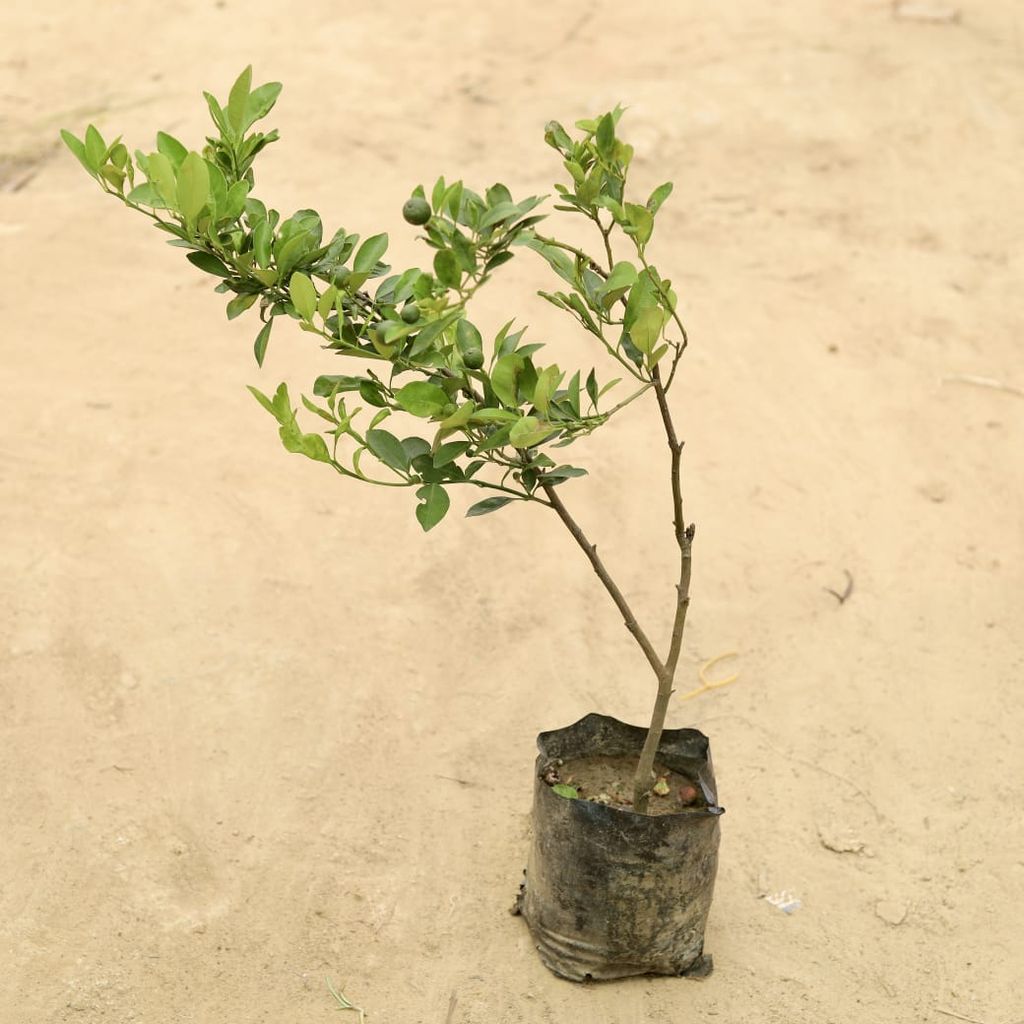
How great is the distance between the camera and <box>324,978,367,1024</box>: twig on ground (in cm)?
265

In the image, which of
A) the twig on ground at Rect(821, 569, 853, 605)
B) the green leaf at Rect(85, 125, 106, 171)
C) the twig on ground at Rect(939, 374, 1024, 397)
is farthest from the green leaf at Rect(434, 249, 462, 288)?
the twig on ground at Rect(939, 374, 1024, 397)

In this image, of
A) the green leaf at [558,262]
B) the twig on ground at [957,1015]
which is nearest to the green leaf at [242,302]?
the green leaf at [558,262]

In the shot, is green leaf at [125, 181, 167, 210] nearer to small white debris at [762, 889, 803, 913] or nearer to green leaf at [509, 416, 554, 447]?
green leaf at [509, 416, 554, 447]

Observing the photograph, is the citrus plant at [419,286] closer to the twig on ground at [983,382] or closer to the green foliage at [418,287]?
the green foliage at [418,287]

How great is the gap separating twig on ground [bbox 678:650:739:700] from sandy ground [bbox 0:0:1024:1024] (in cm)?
3

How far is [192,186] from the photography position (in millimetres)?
1918

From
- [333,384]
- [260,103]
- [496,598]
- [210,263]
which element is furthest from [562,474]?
[496,598]

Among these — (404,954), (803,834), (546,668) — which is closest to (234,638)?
(546,668)

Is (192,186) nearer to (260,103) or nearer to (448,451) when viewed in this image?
(260,103)

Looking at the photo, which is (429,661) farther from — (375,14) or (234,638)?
(375,14)

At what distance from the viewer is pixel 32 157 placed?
19.1 ft

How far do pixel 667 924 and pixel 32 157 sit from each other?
4733 millimetres

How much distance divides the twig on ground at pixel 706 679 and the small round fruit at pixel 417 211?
2050 mm

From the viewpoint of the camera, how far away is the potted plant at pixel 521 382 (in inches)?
76.8
